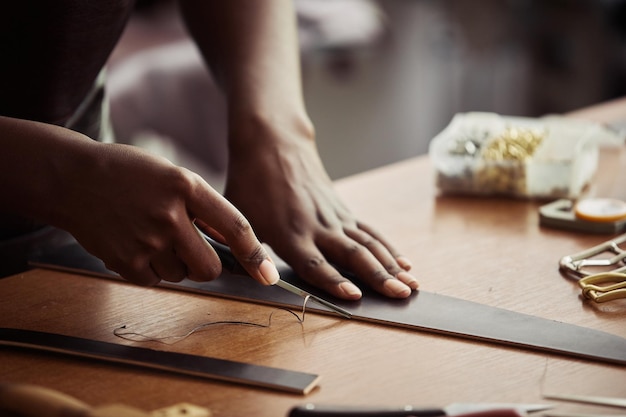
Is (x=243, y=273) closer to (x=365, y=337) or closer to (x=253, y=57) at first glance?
(x=365, y=337)

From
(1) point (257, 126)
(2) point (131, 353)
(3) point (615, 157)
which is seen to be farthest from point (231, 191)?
(3) point (615, 157)

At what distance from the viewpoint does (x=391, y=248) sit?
94cm

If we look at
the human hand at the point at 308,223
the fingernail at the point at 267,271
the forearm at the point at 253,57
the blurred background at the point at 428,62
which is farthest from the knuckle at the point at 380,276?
the blurred background at the point at 428,62

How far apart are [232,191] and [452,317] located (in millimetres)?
320

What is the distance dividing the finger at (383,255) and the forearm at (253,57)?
169 mm

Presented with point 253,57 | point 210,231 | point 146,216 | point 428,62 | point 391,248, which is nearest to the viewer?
point 146,216

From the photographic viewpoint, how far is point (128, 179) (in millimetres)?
722

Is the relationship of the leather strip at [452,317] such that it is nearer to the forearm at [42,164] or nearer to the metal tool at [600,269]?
the metal tool at [600,269]

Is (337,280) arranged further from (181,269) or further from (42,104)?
(42,104)

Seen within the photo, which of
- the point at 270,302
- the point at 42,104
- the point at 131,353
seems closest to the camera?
the point at 131,353

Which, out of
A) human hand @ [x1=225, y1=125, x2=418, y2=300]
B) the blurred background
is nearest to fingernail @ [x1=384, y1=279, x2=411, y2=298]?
human hand @ [x1=225, y1=125, x2=418, y2=300]

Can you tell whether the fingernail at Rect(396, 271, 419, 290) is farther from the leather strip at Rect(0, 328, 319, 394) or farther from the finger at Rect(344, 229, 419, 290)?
the leather strip at Rect(0, 328, 319, 394)

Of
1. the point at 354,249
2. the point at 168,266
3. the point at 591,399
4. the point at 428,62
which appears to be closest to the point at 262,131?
the point at 354,249

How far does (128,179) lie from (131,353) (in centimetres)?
14
